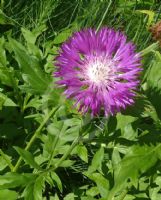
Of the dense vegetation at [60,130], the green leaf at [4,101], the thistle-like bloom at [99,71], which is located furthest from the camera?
the green leaf at [4,101]

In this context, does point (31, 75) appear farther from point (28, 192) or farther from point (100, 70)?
point (28, 192)

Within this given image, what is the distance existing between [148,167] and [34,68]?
1.26 feet

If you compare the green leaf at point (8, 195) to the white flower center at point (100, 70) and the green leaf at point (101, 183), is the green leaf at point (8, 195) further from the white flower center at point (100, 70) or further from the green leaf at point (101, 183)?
the white flower center at point (100, 70)

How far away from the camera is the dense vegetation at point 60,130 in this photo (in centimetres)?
114

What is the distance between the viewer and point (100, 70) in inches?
43.5

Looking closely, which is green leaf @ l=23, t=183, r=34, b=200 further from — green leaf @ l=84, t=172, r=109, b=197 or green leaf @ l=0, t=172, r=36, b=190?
green leaf @ l=84, t=172, r=109, b=197

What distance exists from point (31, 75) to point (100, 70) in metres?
0.17

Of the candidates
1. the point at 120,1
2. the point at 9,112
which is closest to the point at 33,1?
the point at 120,1

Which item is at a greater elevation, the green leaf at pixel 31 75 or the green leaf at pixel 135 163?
the green leaf at pixel 31 75

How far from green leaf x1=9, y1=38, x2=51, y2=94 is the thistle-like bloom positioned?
60 mm

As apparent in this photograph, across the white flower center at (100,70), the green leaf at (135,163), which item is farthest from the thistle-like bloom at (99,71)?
the green leaf at (135,163)

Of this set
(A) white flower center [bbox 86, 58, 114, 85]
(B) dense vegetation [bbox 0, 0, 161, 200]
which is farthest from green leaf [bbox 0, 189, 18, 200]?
(A) white flower center [bbox 86, 58, 114, 85]

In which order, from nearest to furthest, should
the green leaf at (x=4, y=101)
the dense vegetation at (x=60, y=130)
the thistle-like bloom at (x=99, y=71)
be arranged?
1. the thistle-like bloom at (x=99, y=71)
2. the dense vegetation at (x=60, y=130)
3. the green leaf at (x=4, y=101)

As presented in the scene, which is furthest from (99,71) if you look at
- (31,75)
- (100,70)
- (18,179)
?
(18,179)
